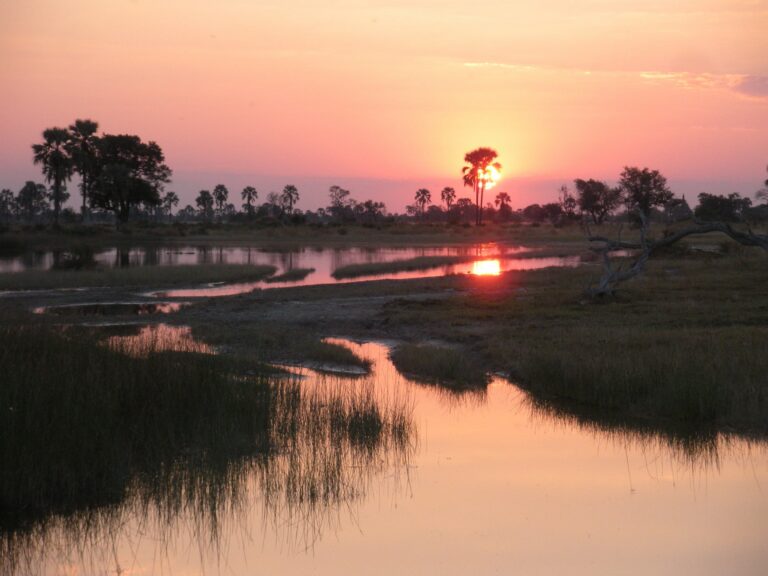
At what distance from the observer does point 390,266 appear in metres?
48.5

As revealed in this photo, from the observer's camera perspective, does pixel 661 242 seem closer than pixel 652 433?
No

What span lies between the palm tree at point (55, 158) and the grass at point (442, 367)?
76.3 m

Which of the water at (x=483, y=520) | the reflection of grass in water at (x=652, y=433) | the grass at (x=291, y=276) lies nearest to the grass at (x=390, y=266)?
the grass at (x=291, y=276)

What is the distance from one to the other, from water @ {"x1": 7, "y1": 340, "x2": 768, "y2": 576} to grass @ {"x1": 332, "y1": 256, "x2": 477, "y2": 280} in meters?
31.5

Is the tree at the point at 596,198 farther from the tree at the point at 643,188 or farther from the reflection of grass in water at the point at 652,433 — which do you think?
the reflection of grass in water at the point at 652,433

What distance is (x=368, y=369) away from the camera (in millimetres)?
17844

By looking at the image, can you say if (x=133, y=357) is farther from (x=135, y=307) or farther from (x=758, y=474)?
(x=135, y=307)

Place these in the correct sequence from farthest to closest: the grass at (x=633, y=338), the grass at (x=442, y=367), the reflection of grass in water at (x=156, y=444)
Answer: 1. the grass at (x=442, y=367)
2. the grass at (x=633, y=338)
3. the reflection of grass in water at (x=156, y=444)

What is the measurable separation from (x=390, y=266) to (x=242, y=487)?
38637mm

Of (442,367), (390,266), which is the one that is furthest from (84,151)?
(442,367)

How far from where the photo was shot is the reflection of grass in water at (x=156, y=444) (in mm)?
9070

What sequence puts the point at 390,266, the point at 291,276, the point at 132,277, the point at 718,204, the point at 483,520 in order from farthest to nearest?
the point at 718,204 < the point at 390,266 < the point at 291,276 < the point at 132,277 < the point at 483,520

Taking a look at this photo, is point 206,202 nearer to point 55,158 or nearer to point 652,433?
point 55,158

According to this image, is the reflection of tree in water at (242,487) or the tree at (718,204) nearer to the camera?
the reflection of tree in water at (242,487)
